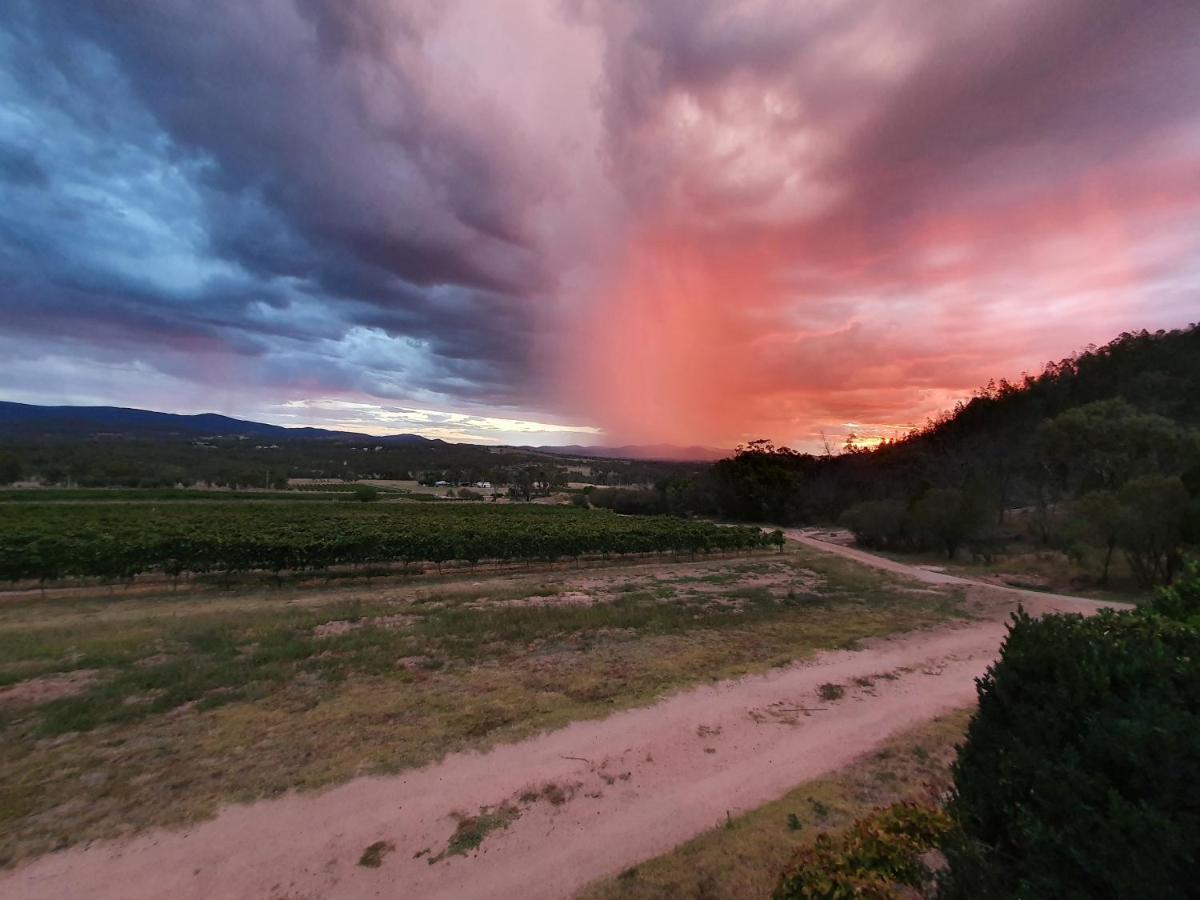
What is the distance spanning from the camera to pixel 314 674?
11461 mm

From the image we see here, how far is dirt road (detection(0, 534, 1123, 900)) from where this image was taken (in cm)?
539

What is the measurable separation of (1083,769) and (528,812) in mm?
5593

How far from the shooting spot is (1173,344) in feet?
190

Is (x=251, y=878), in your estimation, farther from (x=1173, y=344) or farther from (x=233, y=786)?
(x=1173, y=344)

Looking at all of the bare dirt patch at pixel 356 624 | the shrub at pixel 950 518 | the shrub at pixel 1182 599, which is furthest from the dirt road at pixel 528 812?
the shrub at pixel 950 518

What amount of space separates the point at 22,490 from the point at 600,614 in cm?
8316

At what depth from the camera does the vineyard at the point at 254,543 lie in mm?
22422

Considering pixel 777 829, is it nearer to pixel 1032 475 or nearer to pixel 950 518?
pixel 950 518

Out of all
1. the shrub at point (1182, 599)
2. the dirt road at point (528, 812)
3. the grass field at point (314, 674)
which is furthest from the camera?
the grass field at point (314, 674)

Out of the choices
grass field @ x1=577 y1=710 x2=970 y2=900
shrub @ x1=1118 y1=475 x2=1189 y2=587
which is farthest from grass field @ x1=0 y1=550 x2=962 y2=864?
shrub @ x1=1118 y1=475 x2=1189 y2=587

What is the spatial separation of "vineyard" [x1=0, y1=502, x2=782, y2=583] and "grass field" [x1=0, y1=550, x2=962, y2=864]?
250 centimetres

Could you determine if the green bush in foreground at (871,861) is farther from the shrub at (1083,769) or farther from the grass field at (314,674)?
the grass field at (314,674)

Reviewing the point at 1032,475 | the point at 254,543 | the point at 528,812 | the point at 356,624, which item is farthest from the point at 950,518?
the point at 254,543

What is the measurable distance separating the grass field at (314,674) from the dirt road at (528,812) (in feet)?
1.92
